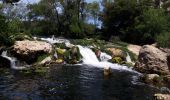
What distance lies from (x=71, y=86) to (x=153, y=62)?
15.3 metres

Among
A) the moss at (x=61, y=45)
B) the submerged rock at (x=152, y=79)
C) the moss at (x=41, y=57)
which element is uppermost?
the moss at (x=61, y=45)

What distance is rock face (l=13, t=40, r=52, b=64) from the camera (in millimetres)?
48094

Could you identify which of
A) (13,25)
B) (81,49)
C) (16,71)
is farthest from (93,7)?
(16,71)

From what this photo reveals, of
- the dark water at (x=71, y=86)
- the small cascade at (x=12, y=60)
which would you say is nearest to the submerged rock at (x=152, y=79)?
the dark water at (x=71, y=86)

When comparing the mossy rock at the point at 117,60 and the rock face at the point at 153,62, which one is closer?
the rock face at the point at 153,62

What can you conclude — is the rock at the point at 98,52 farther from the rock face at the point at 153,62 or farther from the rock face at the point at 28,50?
the rock face at the point at 153,62

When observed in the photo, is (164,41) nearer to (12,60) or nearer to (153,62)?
(153,62)

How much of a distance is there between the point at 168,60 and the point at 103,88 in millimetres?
15317

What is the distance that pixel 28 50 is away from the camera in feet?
159

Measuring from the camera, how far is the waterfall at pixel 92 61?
50531 millimetres

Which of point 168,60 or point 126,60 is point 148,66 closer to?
point 168,60

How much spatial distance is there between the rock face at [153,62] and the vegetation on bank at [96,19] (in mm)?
27307

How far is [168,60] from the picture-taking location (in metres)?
46.5

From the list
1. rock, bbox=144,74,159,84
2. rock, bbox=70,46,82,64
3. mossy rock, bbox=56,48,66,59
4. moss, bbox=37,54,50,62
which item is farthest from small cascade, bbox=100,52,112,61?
rock, bbox=144,74,159,84
